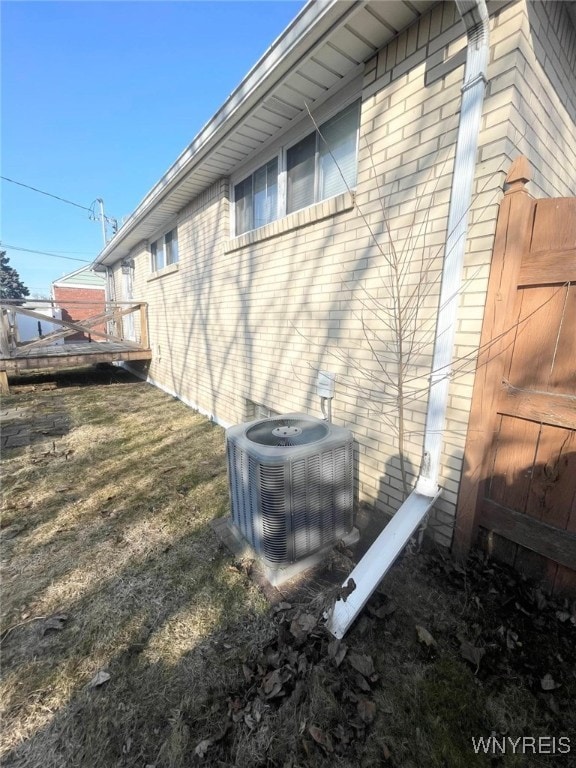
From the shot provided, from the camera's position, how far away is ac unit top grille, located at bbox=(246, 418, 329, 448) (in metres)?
2.29

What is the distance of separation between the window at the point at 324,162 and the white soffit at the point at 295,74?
0.24m

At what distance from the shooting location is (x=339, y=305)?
297 centimetres

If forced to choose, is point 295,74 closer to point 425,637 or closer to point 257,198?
point 257,198

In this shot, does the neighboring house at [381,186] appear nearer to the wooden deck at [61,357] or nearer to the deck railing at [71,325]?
the deck railing at [71,325]

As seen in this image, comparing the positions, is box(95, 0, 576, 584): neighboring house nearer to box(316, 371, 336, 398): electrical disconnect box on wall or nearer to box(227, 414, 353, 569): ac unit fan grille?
box(316, 371, 336, 398): electrical disconnect box on wall

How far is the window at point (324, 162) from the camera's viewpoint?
2.87 m

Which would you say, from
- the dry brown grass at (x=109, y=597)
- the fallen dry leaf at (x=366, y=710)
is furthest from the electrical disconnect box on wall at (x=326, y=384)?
the fallen dry leaf at (x=366, y=710)

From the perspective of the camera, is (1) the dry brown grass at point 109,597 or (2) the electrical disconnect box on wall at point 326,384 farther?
(2) the electrical disconnect box on wall at point 326,384

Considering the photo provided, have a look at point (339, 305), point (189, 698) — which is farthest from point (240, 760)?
point (339, 305)

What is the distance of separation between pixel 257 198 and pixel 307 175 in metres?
1.12

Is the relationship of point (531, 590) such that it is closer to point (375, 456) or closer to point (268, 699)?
point (375, 456)

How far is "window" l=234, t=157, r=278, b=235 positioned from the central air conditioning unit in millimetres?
2931

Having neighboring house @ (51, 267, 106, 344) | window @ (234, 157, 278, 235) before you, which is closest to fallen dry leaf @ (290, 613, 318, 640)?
window @ (234, 157, 278, 235)

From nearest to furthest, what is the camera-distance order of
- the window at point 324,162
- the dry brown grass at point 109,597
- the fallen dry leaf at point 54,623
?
the dry brown grass at point 109,597, the fallen dry leaf at point 54,623, the window at point 324,162
